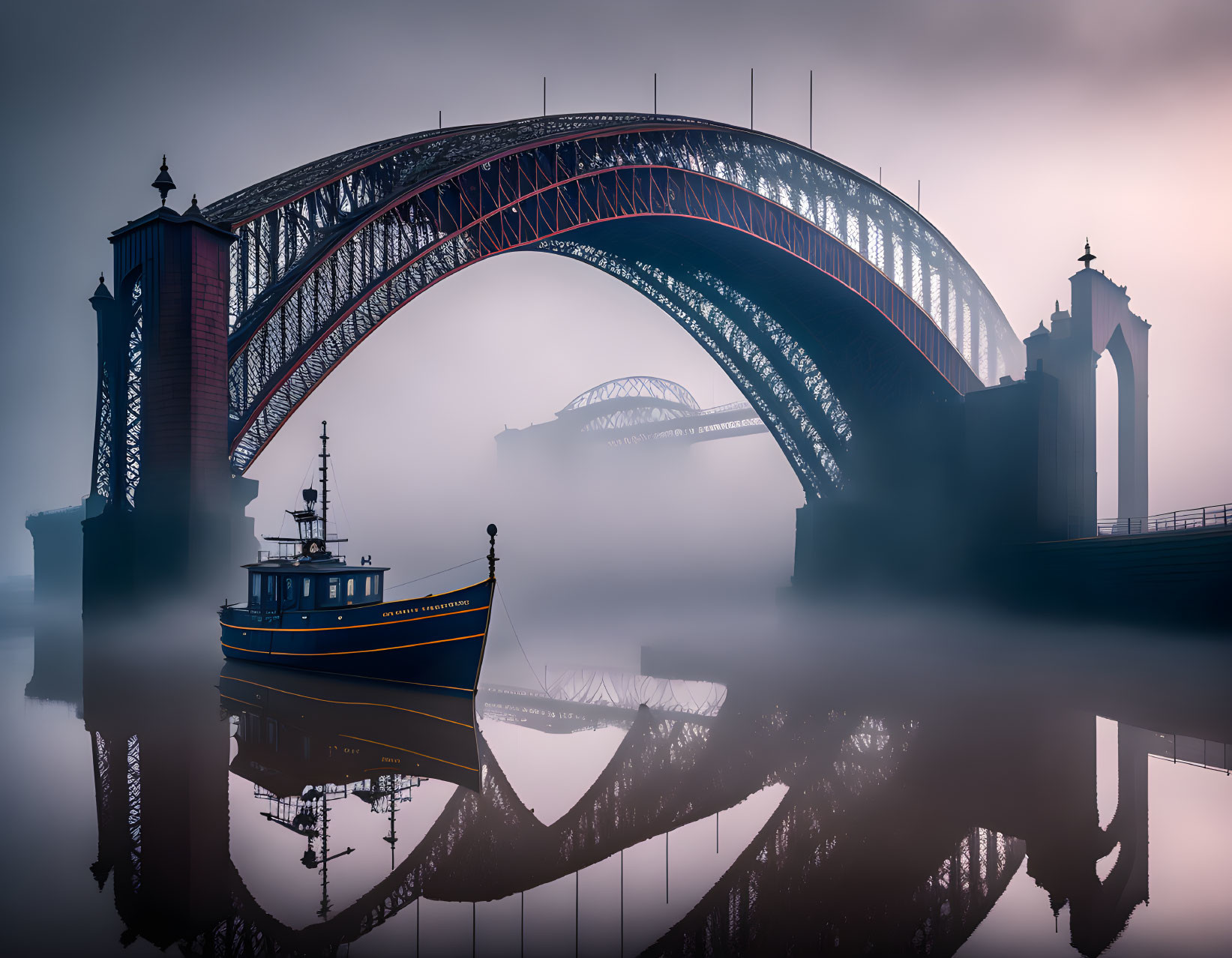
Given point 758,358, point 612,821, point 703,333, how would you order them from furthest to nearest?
point 758,358 → point 703,333 → point 612,821

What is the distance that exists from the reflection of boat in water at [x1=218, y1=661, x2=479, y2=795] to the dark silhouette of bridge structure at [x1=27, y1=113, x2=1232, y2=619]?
425 inches

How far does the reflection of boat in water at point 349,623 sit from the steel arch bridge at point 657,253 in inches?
371

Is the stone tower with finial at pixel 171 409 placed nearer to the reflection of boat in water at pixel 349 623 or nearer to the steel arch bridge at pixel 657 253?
the steel arch bridge at pixel 657 253

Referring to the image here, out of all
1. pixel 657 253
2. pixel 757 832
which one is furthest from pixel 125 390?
pixel 757 832

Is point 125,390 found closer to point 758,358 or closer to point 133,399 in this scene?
point 133,399

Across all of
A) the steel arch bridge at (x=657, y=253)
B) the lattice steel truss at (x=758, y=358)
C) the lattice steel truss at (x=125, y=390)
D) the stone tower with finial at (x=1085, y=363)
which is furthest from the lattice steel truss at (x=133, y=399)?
the stone tower with finial at (x=1085, y=363)

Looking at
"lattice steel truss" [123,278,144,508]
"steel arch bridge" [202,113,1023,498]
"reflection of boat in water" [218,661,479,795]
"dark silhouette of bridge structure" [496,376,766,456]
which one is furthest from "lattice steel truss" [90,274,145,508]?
"dark silhouette of bridge structure" [496,376,766,456]

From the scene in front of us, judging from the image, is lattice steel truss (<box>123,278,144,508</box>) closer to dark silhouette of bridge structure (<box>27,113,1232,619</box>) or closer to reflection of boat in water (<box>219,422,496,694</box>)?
dark silhouette of bridge structure (<box>27,113,1232,619</box>)

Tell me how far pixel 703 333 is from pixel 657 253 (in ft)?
25.4

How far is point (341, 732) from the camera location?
43.4ft

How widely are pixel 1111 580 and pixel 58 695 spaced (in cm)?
3789

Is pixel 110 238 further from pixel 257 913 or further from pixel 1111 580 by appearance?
pixel 1111 580

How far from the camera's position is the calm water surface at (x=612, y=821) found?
6.56m

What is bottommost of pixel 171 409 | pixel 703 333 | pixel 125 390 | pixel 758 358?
pixel 171 409
